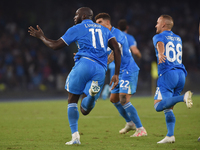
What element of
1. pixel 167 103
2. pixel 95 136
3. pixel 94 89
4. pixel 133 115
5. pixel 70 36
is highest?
pixel 70 36

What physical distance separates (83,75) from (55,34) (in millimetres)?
15634

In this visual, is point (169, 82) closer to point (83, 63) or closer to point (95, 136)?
point (83, 63)

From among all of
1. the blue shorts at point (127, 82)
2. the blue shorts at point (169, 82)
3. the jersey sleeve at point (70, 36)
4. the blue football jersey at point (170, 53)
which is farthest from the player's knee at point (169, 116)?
the jersey sleeve at point (70, 36)

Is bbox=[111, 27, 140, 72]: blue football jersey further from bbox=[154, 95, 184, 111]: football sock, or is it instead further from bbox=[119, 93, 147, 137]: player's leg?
bbox=[154, 95, 184, 111]: football sock

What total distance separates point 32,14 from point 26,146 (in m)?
17.2

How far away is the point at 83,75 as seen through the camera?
5051 millimetres

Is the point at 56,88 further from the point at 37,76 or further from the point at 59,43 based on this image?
the point at 59,43

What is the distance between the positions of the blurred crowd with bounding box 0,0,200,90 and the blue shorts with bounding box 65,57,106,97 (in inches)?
470

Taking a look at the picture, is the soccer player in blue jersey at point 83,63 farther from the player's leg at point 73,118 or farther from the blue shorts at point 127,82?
the blue shorts at point 127,82

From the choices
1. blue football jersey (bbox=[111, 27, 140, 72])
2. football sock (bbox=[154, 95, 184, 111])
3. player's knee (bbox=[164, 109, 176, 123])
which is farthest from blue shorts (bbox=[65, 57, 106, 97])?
blue football jersey (bbox=[111, 27, 140, 72])

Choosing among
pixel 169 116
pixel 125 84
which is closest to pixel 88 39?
pixel 169 116

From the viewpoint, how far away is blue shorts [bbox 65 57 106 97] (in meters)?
5.05

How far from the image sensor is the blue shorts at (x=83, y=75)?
5.05m

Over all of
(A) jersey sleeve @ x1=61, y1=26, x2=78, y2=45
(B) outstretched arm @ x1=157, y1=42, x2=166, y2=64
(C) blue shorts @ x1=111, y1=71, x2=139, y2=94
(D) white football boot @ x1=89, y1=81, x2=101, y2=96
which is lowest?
(D) white football boot @ x1=89, y1=81, x2=101, y2=96
